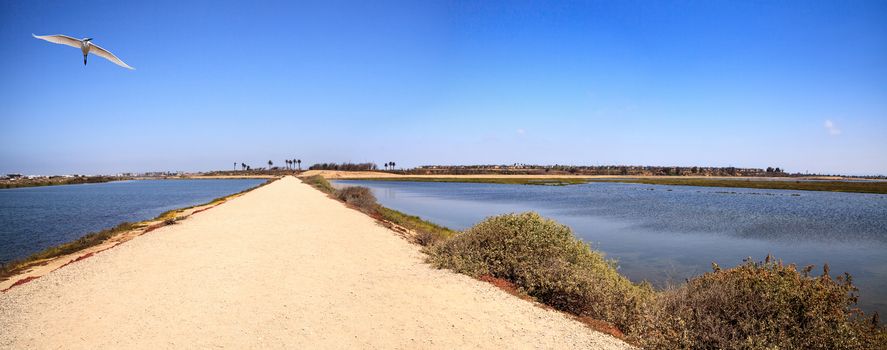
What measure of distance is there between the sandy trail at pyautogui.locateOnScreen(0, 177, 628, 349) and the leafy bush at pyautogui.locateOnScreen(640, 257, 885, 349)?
33.7 inches

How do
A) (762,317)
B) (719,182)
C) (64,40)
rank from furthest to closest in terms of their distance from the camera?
(719,182)
(64,40)
(762,317)

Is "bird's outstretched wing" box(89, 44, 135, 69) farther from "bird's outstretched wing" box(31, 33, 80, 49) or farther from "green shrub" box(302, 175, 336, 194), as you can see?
"green shrub" box(302, 175, 336, 194)

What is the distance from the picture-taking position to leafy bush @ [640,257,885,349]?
219 inches

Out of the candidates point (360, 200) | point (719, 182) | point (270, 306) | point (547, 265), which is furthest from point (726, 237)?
point (719, 182)

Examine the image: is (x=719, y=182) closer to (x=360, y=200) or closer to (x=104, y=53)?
(x=360, y=200)

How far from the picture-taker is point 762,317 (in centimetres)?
608

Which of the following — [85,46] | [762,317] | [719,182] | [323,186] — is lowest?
[323,186]

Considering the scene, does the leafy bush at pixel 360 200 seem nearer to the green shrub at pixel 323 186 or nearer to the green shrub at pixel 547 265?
the green shrub at pixel 323 186

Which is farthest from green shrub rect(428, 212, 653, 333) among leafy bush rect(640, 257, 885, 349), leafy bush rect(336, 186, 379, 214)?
leafy bush rect(336, 186, 379, 214)

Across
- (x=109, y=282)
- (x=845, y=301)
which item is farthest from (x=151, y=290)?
(x=845, y=301)

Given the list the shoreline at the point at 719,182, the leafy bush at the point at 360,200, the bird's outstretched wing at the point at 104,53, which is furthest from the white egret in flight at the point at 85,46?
the shoreline at the point at 719,182

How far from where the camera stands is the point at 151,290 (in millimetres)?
8328

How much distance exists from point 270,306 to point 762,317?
24.1 feet

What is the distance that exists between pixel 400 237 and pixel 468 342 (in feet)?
33.5
